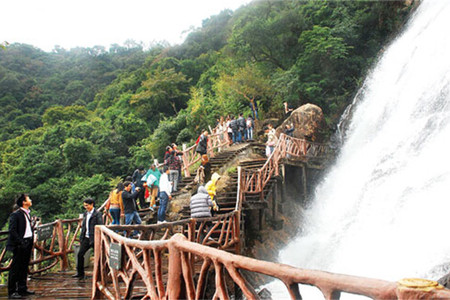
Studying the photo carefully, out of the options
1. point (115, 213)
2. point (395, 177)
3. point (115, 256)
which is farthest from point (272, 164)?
point (115, 256)

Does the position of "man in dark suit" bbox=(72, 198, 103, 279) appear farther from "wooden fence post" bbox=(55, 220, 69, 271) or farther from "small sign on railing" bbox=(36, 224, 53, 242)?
"wooden fence post" bbox=(55, 220, 69, 271)

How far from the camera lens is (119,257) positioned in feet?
11.3

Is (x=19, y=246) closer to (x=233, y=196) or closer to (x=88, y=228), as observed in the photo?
(x=88, y=228)

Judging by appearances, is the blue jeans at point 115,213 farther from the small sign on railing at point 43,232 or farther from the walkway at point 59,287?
the walkway at point 59,287

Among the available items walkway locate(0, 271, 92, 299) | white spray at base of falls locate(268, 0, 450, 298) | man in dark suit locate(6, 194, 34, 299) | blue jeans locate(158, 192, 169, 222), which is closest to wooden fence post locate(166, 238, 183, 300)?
walkway locate(0, 271, 92, 299)

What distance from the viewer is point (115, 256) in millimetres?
3516

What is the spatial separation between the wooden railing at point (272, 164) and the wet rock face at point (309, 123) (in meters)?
1.61

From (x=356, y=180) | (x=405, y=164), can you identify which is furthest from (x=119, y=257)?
(x=356, y=180)

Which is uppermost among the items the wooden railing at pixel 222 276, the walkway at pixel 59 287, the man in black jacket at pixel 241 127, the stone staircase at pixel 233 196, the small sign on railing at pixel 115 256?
the man in black jacket at pixel 241 127

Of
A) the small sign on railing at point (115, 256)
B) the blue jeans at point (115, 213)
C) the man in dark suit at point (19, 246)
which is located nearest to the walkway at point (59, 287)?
the man in dark suit at point (19, 246)

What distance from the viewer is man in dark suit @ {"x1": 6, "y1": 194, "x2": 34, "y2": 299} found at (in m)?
4.65

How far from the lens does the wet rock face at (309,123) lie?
60.3 feet

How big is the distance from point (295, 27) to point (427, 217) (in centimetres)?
1684

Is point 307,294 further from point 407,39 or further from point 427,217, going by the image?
point 407,39
